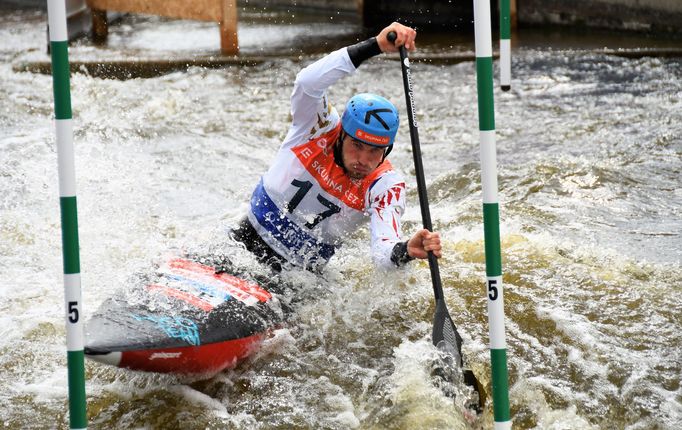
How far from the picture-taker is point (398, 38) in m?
4.43

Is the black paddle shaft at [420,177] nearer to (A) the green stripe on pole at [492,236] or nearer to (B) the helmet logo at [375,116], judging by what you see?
(B) the helmet logo at [375,116]

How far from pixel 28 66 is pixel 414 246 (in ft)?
28.1

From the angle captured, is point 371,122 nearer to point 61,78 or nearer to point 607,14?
point 61,78

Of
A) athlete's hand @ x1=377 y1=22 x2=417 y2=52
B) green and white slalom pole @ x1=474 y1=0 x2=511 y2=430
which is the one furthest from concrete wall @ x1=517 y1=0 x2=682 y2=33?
green and white slalom pole @ x1=474 y1=0 x2=511 y2=430

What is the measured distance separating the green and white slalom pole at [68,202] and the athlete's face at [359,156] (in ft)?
5.91

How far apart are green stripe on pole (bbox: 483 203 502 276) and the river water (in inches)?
36.4

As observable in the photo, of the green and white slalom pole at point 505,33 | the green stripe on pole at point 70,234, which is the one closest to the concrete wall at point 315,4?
the green and white slalom pole at point 505,33

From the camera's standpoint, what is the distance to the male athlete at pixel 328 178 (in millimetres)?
4406

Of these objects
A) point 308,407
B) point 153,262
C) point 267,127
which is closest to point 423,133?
point 267,127

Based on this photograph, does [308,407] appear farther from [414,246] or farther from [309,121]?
[309,121]

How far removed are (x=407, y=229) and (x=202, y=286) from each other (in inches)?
95.7

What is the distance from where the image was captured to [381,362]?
445 centimetres

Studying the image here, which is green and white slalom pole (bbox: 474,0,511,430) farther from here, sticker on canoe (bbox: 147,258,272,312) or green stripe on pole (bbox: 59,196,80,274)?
sticker on canoe (bbox: 147,258,272,312)

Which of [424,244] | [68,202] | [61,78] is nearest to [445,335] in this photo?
[424,244]
